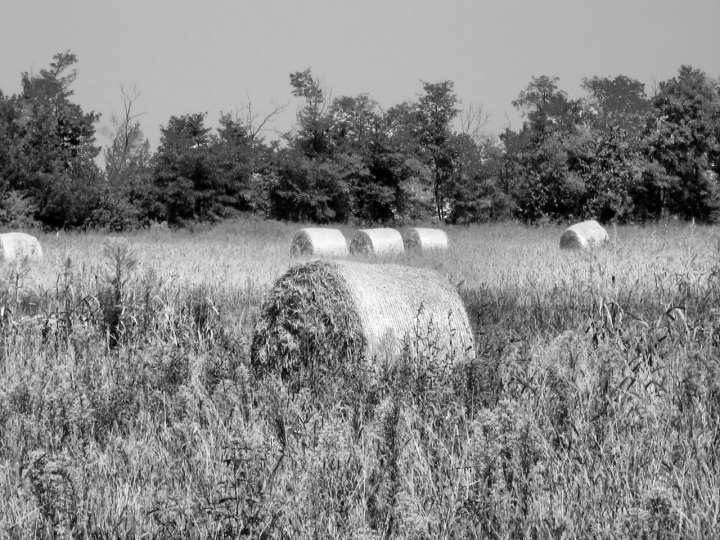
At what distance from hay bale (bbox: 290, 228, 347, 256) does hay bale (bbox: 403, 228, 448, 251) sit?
2879 millimetres

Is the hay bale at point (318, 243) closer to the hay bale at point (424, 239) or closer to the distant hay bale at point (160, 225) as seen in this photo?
the hay bale at point (424, 239)

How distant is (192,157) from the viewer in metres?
38.5

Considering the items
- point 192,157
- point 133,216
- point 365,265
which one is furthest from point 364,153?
point 365,265

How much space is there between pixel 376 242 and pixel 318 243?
7.04ft

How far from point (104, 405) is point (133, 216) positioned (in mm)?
35662

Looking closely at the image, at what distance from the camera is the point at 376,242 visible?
70.4ft

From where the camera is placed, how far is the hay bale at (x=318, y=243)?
20.0m

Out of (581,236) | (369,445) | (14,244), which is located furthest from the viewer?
(581,236)

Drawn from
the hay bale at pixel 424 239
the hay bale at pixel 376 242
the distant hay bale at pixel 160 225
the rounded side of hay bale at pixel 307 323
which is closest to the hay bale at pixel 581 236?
the hay bale at pixel 424 239

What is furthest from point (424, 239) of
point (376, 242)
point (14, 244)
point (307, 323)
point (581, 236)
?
point (307, 323)

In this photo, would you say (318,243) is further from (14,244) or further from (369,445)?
(369,445)

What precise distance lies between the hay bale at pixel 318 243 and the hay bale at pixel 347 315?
1329 centimetres

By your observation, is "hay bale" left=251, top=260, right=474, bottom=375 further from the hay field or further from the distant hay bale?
the distant hay bale

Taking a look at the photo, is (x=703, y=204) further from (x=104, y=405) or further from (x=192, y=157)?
(x=104, y=405)
